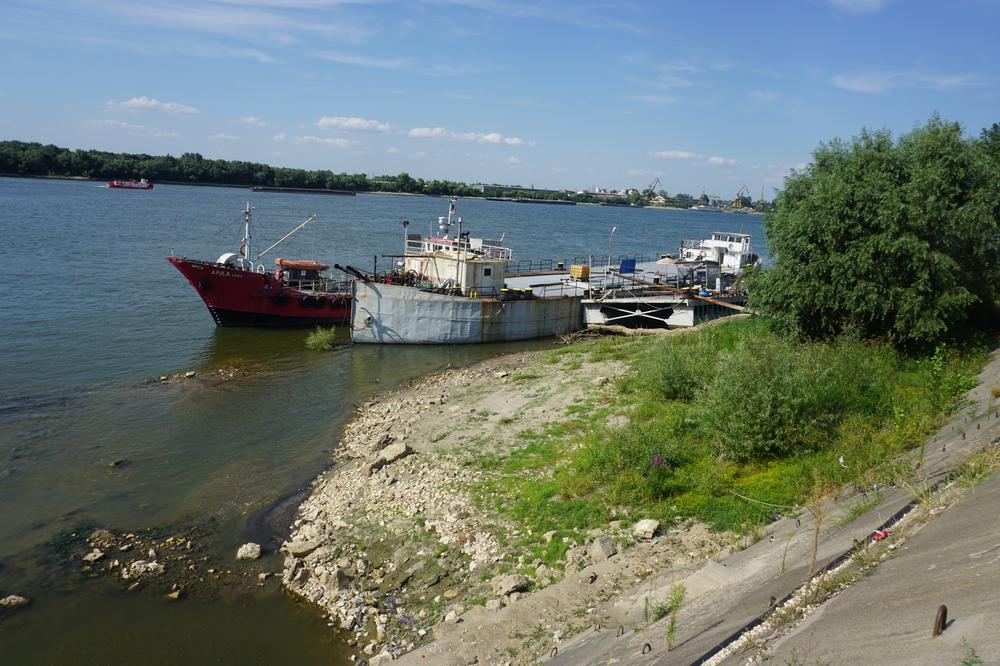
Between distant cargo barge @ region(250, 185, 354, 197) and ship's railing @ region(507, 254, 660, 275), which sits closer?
ship's railing @ region(507, 254, 660, 275)

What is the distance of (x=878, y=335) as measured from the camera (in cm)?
2109

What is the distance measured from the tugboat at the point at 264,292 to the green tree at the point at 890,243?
22.8 metres

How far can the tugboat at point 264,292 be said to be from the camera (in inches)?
1339

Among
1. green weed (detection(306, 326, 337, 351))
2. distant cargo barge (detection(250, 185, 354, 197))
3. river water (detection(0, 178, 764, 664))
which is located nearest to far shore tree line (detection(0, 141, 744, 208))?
distant cargo barge (detection(250, 185, 354, 197))

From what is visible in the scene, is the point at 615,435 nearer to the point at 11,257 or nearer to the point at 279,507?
the point at 279,507

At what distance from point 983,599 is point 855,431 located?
381 inches

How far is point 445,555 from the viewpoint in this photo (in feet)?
41.1

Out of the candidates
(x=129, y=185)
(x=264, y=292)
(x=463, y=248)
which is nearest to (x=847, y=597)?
(x=463, y=248)

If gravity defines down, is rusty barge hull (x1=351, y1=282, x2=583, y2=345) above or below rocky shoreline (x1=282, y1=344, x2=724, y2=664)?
above

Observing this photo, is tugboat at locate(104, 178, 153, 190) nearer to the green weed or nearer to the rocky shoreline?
the green weed

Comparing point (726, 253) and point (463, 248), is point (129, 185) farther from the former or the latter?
point (726, 253)

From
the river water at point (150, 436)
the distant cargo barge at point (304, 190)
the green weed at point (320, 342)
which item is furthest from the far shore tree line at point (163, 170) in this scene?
the green weed at point (320, 342)

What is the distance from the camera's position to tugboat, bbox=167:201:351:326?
3400cm

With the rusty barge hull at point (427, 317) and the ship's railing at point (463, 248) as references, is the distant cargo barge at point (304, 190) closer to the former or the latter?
the ship's railing at point (463, 248)
